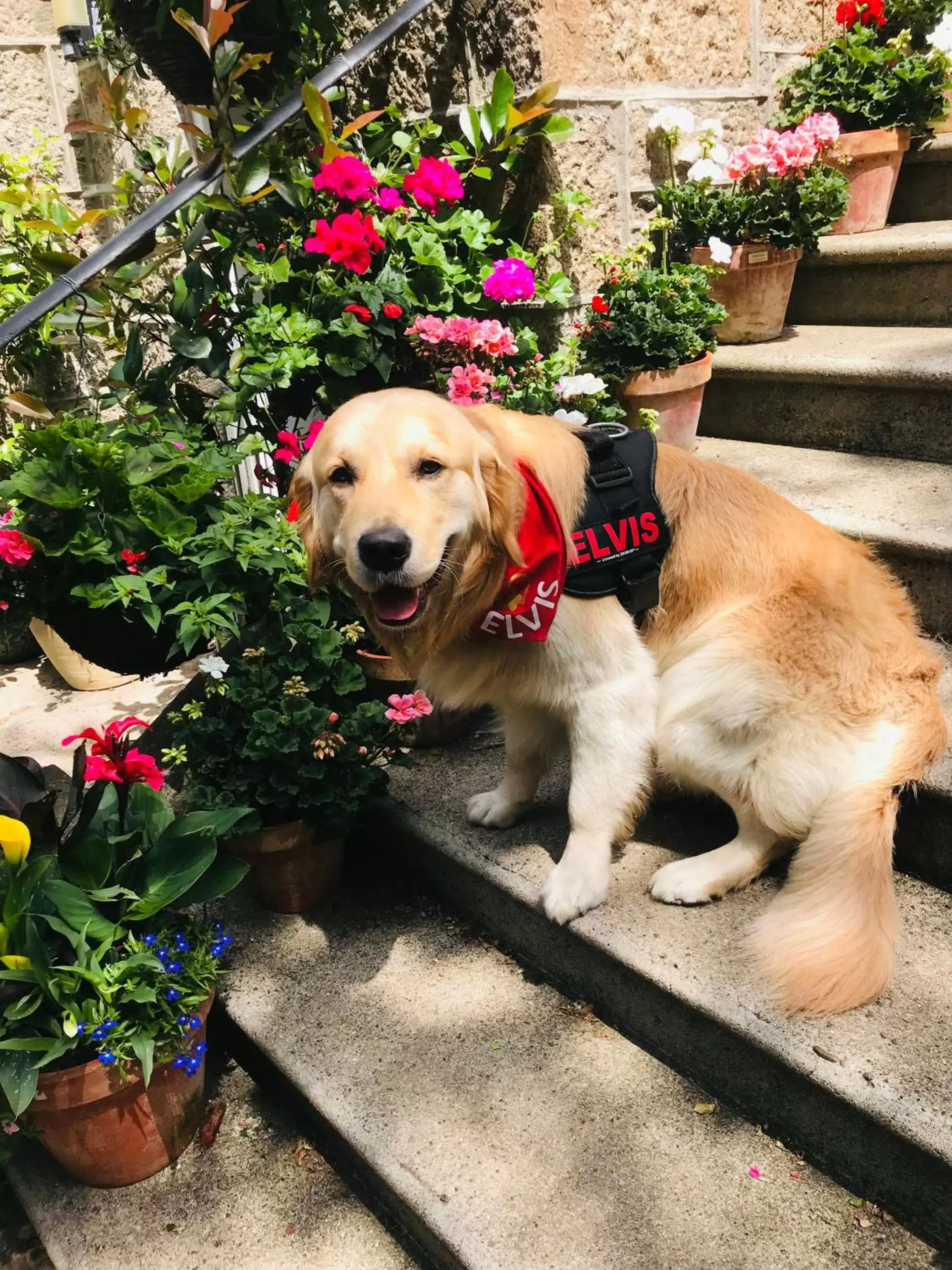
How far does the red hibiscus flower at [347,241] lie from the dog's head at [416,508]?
113 centimetres

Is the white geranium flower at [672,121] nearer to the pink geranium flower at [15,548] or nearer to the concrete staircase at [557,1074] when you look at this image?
Result: the concrete staircase at [557,1074]

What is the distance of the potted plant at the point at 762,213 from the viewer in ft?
11.5

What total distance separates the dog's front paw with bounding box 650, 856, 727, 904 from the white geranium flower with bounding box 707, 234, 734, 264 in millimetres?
2448

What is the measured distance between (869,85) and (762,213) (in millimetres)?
977

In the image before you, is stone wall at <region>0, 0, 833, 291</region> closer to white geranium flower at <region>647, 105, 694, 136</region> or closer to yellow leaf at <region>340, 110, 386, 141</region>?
white geranium flower at <region>647, 105, 694, 136</region>

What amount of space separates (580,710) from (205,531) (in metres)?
1.23

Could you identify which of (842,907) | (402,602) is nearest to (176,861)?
(402,602)

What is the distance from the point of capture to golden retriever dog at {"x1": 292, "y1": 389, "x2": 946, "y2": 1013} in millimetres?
1766

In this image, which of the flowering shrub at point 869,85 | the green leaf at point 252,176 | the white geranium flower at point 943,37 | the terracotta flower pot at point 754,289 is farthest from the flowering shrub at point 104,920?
the white geranium flower at point 943,37

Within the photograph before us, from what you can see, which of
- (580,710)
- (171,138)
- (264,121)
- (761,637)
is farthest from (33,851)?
(171,138)

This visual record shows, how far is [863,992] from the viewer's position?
1.68 m

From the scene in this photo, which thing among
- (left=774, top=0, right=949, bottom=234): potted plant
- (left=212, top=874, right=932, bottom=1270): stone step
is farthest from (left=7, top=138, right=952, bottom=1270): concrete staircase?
(left=774, top=0, right=949, bottom=234): potted plant

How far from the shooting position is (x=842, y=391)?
10.5ft

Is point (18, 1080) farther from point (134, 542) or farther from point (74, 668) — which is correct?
point (74, 668)
